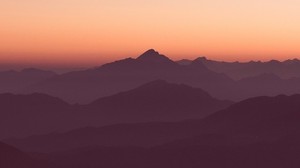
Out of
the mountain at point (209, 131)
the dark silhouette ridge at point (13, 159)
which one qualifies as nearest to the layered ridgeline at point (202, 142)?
the mountain at point (209, 131)

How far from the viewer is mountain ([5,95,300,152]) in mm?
151375

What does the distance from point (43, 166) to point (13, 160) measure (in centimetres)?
572

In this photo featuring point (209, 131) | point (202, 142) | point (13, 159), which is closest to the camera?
point (13, 159)

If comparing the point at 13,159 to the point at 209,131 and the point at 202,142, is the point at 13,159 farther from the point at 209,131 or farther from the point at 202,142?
the point at 209,131

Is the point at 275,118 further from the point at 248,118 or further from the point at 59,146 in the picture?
the point at 59,146

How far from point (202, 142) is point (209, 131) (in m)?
26.4

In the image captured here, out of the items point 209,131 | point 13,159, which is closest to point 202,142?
point 209,131

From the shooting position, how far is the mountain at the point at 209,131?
15138 centimetres

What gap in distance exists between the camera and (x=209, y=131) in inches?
6781

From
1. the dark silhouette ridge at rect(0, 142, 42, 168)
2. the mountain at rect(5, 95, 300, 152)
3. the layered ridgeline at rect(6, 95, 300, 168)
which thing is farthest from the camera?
the mountain at rect(5, 95, 300, 152)

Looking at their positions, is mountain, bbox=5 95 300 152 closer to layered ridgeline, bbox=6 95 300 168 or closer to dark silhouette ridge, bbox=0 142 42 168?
layered ridgeline, bbox=6 95 300 168

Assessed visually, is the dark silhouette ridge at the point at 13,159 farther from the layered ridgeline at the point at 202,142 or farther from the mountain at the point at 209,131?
the mountain at the point at 209,131

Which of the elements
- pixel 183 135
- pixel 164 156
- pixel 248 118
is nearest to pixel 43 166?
pixel 164 156

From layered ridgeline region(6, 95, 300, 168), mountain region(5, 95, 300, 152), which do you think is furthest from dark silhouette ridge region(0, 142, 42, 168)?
mountain region(5, 95, 300, 152)
